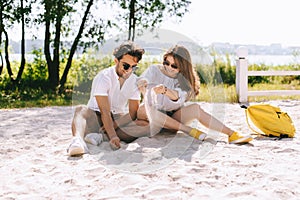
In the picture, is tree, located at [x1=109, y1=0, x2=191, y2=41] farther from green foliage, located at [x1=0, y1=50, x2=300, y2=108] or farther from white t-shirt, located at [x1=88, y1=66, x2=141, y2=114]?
white t-shirt, located at [x1=88, y1=66, x2=141, y2=114]

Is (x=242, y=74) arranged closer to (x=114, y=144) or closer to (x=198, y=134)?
(x=198, y=134)

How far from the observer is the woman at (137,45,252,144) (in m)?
3.35

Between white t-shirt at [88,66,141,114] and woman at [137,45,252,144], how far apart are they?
0.10 meters

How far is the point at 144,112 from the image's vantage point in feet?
11.4

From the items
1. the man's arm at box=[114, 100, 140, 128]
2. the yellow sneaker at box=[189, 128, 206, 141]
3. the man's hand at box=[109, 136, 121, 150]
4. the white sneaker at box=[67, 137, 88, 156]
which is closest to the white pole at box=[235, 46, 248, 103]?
the yellow sneaker at box=[189, 128, 206, 141]

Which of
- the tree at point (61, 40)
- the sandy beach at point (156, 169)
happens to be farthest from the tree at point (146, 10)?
the sandy beach at point (156, 169)

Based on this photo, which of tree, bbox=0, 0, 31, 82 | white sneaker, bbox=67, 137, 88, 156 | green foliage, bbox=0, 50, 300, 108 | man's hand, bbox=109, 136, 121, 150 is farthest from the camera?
tree, bbox=0, 0, 31, 82

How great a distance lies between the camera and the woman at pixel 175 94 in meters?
3.35

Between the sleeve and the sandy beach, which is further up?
the sleeve

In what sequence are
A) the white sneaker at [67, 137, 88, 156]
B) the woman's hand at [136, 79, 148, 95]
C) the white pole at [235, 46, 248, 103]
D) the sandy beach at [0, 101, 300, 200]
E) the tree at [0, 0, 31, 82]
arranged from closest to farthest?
the sandy beach at [0, 101, 300, 200], the white sneaker at [67, 137, 88, 156], the woman's hand at [136, 79, 148, 95], the white pole at [235, 46, 248, 103], the tree at [0, 0, 31, 82]

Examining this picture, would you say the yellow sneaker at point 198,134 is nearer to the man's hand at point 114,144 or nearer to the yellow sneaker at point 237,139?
the yellow sneaker at point 237,139

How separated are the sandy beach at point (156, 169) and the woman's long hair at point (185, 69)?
0.40 meters

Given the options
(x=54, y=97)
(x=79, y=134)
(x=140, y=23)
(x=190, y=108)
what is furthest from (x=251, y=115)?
(x=140, y=23)

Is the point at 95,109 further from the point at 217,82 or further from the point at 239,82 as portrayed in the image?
the point at 239,82
